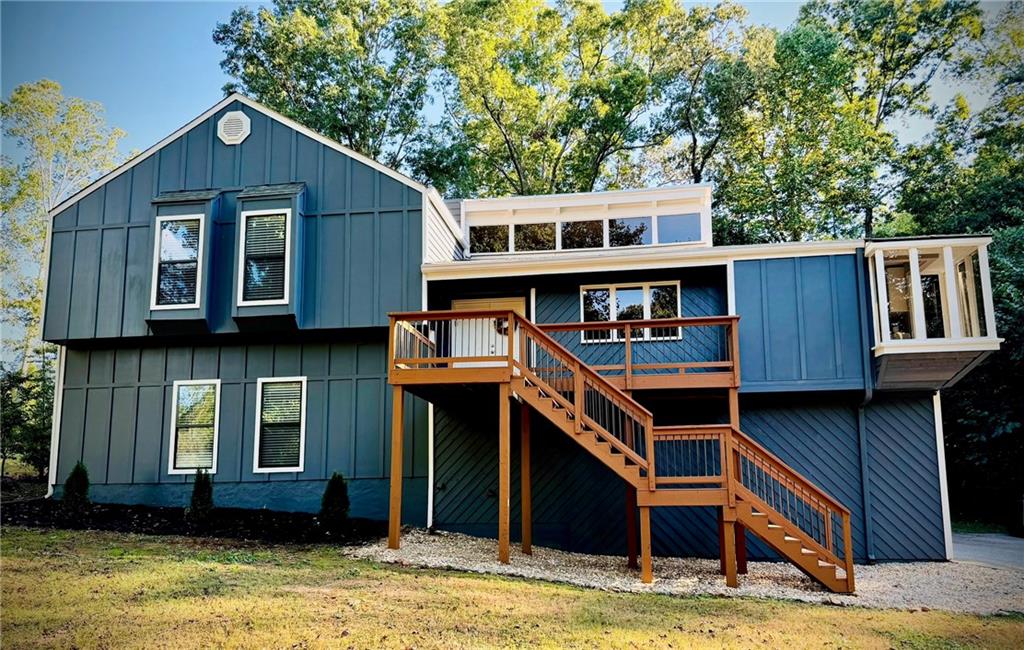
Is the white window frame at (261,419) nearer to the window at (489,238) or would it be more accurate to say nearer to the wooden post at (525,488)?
the wooden post at (525,488)

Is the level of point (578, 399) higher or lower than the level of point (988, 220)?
lower

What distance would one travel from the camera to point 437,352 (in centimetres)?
1410

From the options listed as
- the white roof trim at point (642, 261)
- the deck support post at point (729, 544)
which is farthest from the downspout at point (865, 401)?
the deck support post at point (729, 544)

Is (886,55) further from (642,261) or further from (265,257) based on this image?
(265,257)

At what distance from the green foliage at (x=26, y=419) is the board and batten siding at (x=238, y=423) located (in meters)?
4.91

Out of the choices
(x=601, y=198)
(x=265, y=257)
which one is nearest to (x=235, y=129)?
(x=265, y=257)

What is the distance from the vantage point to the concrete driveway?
12.8 metres

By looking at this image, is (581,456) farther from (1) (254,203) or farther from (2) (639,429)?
(1) (254,203)

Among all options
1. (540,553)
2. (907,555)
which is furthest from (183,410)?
(907,555)

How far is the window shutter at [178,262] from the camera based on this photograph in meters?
14.0

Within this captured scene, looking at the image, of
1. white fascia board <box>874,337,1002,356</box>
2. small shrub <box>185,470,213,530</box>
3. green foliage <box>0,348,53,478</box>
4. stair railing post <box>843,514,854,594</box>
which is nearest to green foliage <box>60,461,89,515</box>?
small shrub <box>185,470,213,530</box>

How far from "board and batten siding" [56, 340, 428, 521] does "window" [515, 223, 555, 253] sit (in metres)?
4.80

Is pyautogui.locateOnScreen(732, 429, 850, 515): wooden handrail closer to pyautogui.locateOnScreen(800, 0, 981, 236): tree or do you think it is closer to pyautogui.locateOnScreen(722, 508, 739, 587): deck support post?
pyautogui.locateOnScreen(722, 508, 739, 587): deck support post

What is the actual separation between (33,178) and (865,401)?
24903 millimetres
